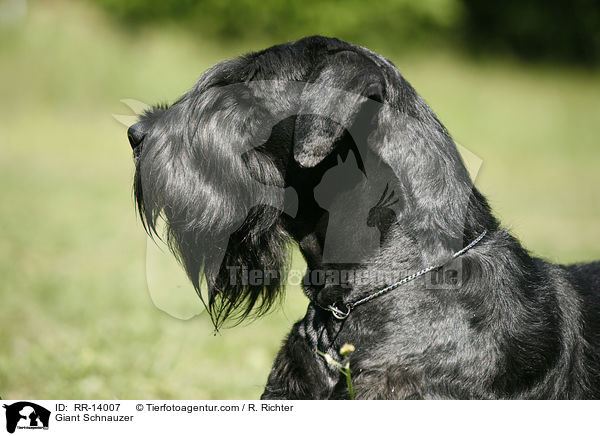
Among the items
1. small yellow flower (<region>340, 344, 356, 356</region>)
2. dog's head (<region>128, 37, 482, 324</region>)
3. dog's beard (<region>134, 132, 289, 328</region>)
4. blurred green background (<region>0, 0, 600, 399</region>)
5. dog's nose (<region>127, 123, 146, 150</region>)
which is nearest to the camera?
small yellow flower (<region>340, 344, 356, 356</region>)

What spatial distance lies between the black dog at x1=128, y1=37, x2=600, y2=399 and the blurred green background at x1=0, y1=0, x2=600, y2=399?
56 centimetres

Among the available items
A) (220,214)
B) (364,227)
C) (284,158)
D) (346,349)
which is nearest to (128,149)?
(220,214)

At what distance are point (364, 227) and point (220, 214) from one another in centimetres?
64

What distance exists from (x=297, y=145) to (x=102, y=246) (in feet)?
18.0

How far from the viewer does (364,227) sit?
7.57 ft

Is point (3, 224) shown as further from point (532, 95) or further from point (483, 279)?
point (532, 95)

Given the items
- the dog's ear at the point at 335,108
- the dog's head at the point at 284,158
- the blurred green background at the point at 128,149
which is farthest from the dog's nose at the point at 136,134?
the blurred green background at the point at 128,149

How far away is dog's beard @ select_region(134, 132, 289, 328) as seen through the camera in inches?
97.0

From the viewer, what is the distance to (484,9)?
24.8 meters

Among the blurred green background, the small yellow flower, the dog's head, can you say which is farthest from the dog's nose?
the small yellow flower
